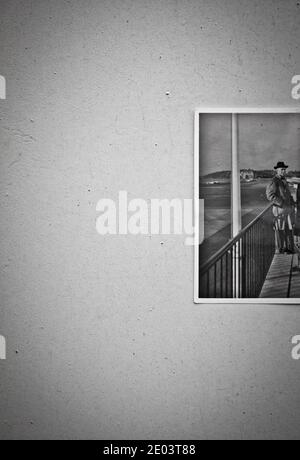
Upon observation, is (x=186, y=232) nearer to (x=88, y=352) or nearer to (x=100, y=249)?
(x=100, y=249)

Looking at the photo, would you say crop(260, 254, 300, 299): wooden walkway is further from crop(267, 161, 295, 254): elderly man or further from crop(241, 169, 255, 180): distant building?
crop(241, 169, 255, 180): distant building

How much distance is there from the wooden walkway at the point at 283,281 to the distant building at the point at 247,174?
12.3 inches

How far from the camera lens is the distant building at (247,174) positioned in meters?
1.60

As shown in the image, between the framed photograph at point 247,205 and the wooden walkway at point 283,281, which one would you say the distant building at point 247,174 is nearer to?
the framed photograph at point 247,205

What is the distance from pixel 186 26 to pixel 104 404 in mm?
1481

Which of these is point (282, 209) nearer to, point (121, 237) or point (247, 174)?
point (247, 174)

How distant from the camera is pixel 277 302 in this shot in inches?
62.7

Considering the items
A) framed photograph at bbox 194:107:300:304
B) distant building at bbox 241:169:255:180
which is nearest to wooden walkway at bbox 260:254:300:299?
framed photograph at bbox 194:107:300:304

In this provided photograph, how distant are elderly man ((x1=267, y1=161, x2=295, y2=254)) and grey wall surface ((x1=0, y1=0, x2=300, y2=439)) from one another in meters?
0.24

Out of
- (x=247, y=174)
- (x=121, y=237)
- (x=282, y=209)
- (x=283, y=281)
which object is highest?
(x=247, y=174)

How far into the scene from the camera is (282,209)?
160 cm

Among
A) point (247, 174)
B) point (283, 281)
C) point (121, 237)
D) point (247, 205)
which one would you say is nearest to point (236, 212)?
point (247, 205)

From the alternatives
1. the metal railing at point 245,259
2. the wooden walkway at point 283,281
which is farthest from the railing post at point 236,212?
the wooden walkway at point 283,281

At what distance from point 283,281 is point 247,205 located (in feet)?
1.05
